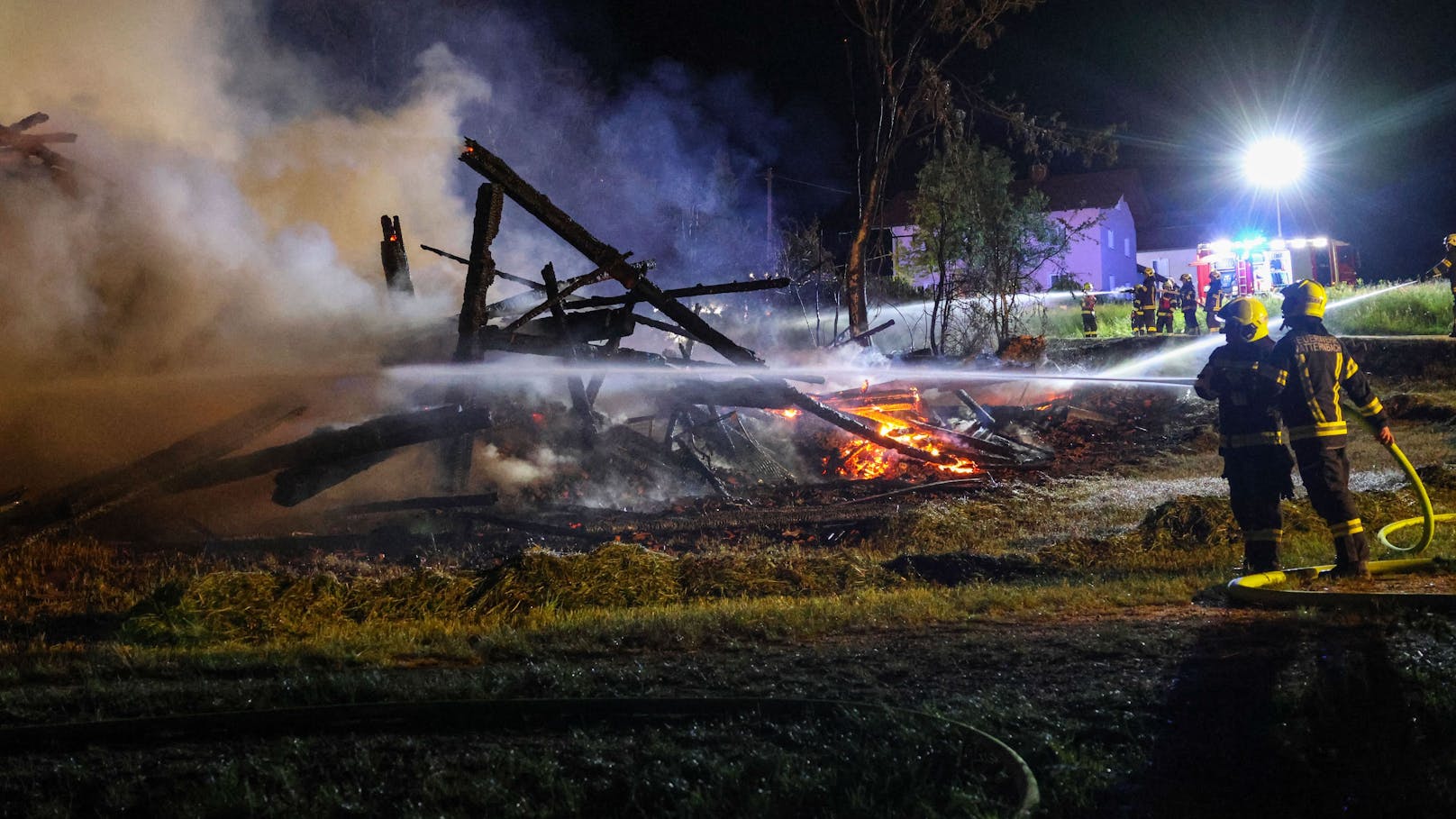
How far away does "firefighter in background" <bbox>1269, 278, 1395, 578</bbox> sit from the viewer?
702cm

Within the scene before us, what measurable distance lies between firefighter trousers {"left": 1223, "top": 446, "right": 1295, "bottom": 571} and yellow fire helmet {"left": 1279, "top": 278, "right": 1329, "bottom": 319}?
3.23 ft

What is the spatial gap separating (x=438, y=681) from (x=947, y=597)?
3.46m

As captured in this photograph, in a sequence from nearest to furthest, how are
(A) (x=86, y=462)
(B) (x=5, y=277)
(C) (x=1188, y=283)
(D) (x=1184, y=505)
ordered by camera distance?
(D) (x=1184, y=505), (A) (x=86, y=462), (B) (x=5, y=277), (C) (x=1188, y=283)

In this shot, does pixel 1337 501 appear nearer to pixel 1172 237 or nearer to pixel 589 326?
pixel 589 326

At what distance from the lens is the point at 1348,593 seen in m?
5.91

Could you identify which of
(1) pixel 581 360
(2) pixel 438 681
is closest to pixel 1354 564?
(2) pixel 438 681

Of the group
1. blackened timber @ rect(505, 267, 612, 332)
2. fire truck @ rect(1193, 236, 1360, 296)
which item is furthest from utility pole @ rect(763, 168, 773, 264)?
blackened timber @ rect(505, 267, 612, 332)

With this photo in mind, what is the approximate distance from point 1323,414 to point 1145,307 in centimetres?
1971

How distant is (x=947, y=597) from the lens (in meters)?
7.12

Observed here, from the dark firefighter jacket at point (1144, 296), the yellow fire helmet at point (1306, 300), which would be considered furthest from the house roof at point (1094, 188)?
the yellow fire helmet at point (1306, 300)

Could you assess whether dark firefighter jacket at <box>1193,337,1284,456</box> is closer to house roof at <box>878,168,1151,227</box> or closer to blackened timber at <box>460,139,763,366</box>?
blackened timber at <box>460,139,763,366</box>

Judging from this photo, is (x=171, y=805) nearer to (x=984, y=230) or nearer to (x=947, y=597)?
(x=947, y=597)

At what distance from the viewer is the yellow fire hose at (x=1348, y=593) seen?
570cm

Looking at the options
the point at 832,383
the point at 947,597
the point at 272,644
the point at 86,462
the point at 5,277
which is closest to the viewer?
the point at 272,644
